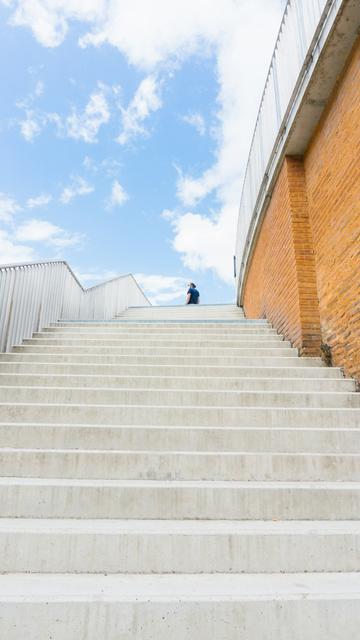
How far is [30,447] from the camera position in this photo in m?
2.88

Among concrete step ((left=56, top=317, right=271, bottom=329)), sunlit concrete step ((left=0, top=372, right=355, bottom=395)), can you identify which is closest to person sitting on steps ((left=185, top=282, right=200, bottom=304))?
concrete step ((left=56, top=317, right=271, bottom=329))

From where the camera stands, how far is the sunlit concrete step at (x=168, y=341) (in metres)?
5.27

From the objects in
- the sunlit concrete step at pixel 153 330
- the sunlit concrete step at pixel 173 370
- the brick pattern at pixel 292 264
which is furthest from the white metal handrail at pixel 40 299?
the brick pattern at pixel 292 264

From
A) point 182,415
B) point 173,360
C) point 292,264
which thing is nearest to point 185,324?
point 173,360

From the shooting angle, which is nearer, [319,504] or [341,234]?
[319,504]

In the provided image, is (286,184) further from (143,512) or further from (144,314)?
(144,314)

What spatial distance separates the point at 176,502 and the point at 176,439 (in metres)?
0.66

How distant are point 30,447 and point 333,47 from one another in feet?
14.9

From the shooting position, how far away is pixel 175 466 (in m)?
2.59

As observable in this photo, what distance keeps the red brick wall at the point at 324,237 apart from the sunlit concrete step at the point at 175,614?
8.52 feet

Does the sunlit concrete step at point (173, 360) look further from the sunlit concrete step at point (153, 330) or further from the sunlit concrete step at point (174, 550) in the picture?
the sunlit concrete step at point (174, 550)

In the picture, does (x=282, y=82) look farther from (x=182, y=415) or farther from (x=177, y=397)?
(x=182, y=415)

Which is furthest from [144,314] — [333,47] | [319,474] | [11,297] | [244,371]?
[319,474]

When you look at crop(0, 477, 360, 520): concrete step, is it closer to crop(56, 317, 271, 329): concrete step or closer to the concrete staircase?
the concrete staircase
